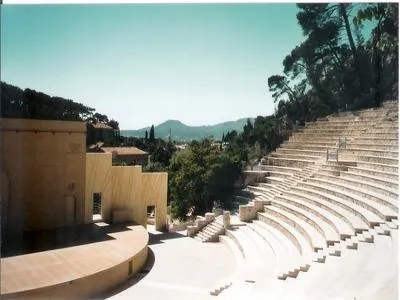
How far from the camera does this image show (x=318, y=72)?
2216cm

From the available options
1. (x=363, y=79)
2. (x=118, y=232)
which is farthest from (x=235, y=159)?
(x=363, y=79)

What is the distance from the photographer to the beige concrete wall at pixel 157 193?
1711cm

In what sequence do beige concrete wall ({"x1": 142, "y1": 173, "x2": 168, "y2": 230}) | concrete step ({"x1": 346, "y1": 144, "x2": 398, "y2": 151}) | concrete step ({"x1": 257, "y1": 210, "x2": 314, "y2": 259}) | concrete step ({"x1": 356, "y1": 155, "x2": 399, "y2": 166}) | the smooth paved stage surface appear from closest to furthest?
concrete step ({"x1": 257, "y1": 210, "x2": 314, "y2": 259})
the smooth paved stage surface
concrete step ({"x1": 356, "y1": 155, "x2": 399, "y2": 166})
concrete step ({"x1": 346, "y1": 144, "x2": 398, "y2": 151})
beige concrete wall ({"x1": 142, "y1": 173, "x2": 168, "y2": 230})

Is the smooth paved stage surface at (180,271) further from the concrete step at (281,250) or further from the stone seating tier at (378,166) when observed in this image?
the stone seating tier at (378,166)

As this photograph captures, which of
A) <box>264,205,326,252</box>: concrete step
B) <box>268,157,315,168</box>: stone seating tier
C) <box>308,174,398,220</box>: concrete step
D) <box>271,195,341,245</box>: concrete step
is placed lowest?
<box>264,205,326,252</box>: concrete step

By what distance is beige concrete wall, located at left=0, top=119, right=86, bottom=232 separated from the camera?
12.7 metres

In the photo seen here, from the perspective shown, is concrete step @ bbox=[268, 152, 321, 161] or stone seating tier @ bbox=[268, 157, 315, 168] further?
concrete step @ bbox=[268, 152, 321, 161]

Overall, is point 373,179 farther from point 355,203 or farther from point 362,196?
point 355,203

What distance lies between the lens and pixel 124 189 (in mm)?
16516

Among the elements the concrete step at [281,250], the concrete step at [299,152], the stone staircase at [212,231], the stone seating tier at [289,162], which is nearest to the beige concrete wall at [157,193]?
the stone staircase at [212,231]

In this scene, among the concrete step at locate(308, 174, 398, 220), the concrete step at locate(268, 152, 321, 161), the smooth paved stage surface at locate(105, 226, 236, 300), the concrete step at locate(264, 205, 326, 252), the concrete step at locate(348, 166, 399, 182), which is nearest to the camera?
the concrete step at locate(308, 174, 398, 220)

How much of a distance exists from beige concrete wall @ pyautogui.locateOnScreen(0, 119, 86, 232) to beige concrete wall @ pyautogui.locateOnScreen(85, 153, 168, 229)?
32.5 inches

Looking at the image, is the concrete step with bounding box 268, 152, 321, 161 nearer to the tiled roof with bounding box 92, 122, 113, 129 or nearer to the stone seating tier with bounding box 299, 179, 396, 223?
the stone seating tier with bounding box 299, 179, 396, 223

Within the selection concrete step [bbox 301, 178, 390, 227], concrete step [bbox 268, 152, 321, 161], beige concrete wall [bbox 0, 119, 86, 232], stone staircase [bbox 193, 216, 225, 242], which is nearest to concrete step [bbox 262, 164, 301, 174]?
concrete step [bbox 268, 152, 321, 161]
